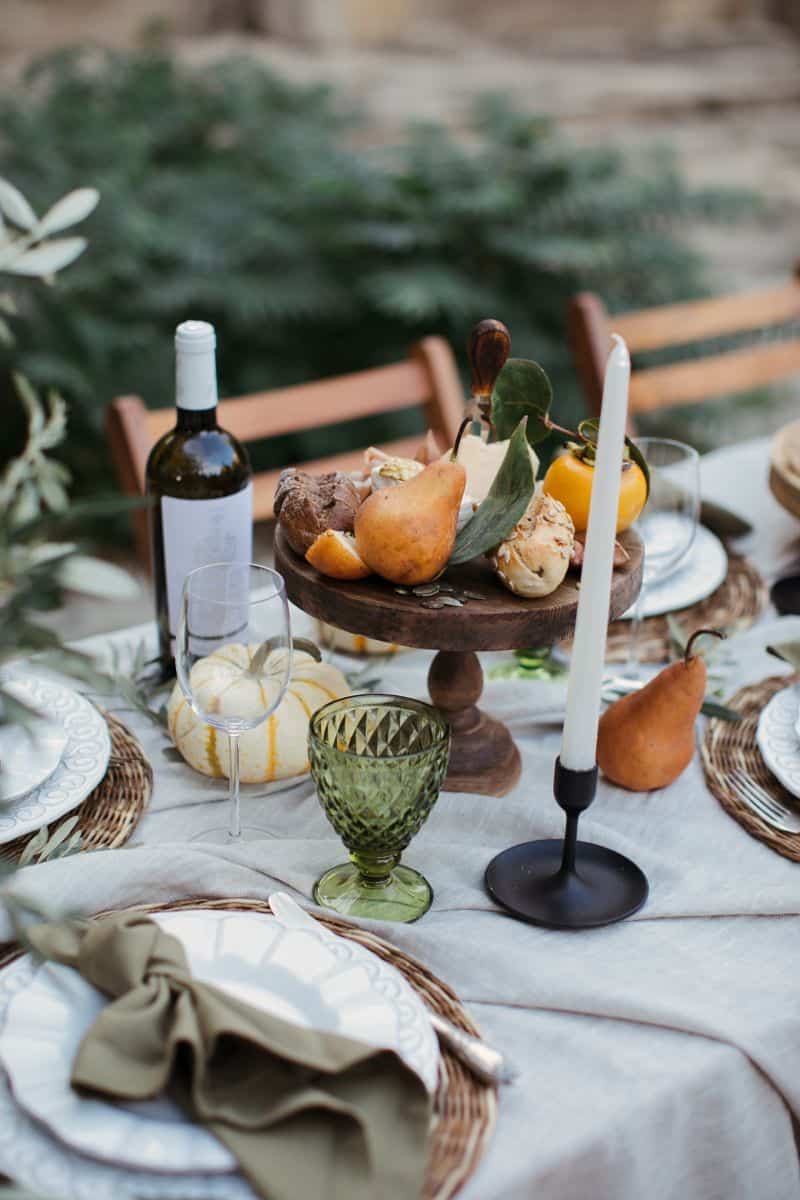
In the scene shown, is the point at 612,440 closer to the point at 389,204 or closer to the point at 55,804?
the point at 55,804

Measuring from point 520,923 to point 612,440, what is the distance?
32 centimetres

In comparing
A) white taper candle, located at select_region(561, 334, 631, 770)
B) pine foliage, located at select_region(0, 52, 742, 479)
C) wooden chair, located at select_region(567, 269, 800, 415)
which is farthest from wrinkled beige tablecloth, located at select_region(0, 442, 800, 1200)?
pine foliage, located at select_region(0, 52, 742, 479)

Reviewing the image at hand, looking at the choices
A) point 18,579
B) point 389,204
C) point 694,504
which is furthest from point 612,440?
point 389,204

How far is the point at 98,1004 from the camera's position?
0.69m

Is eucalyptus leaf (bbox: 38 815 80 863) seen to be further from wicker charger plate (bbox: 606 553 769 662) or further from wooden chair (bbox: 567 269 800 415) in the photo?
wooden chair (bbox: 567 269 800 415)

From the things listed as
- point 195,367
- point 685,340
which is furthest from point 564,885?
point 685,340

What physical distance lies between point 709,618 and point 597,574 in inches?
20.6

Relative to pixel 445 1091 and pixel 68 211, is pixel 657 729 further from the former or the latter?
pixel 68 211

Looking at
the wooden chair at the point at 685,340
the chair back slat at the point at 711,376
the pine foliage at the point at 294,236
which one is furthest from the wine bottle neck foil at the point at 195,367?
the pine foliage at the point at 294,236

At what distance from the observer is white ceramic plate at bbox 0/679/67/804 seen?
882 mm

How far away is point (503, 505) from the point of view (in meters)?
0.88

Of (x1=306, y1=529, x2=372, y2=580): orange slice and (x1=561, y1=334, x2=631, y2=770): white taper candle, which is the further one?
(x1=306, y1=529, x2=372, y2=580): orange slice

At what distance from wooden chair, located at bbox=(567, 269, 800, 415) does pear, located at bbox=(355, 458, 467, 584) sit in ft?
3.01

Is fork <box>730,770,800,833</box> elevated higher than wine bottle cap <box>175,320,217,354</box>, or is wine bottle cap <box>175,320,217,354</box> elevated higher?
wine bottle cap <box>175,320,217,354</box>
